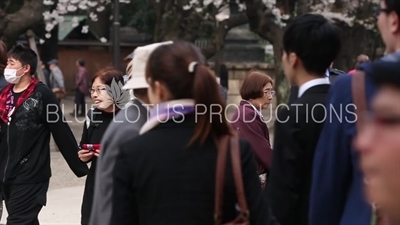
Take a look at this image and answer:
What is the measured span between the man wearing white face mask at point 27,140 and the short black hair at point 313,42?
311 centimetres

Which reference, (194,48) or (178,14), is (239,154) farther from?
(178,14)

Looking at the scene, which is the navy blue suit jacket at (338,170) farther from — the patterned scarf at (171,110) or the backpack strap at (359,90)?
the patterned scarf at (171,110)

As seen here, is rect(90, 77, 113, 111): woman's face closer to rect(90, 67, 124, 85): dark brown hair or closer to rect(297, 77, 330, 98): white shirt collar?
rect(90, 67, 124, 85): dark brown hair

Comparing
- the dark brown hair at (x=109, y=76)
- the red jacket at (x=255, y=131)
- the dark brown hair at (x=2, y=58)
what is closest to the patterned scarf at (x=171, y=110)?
the red jacket at (x=255, y=131)

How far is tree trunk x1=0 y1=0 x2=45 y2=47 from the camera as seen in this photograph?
16625 mm

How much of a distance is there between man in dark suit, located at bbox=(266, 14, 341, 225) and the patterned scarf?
1.53ft

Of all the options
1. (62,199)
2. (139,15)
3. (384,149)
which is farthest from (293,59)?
(139,15)

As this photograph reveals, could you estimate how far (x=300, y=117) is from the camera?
3482mm

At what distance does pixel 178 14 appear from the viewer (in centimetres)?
2067

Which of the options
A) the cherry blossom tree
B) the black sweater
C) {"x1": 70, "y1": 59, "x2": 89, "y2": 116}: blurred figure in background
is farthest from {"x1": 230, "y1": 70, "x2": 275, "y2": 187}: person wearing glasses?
{"x1": 70, "y1": 59, "x2": 89, "y2": 116}: blurred figure in background

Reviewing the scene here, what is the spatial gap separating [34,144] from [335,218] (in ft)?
11.9

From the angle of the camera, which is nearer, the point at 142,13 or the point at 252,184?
the point at 252,184

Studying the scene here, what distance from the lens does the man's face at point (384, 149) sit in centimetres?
171

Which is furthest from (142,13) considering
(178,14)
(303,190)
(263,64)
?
(303,190)
